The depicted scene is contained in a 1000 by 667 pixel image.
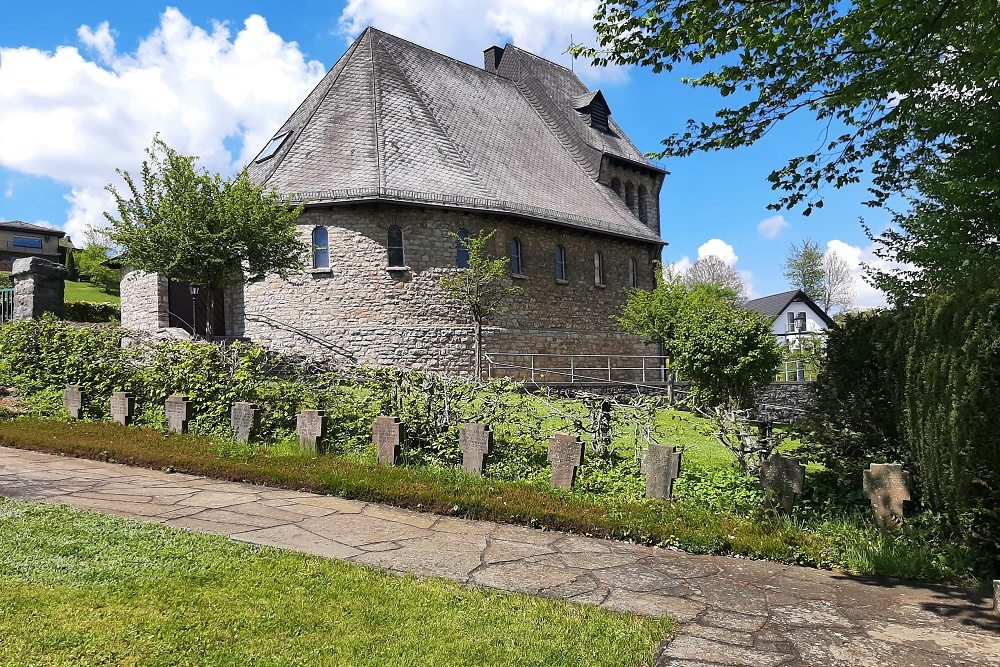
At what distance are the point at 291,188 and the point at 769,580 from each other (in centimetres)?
2121

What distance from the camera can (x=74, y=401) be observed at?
34.8ft

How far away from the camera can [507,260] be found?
23.7 m

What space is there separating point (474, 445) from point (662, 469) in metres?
1.93

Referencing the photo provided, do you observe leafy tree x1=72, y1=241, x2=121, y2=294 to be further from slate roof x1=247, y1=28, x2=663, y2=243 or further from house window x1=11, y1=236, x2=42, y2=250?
slate roof x1=247, y1=28, x2=663, y2=243

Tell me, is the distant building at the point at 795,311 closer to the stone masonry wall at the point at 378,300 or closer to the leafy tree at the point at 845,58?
the stone masonry wall at the point at 378,300

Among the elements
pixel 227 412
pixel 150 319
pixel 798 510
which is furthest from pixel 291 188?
pixel 798 510

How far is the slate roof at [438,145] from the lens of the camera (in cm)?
2328

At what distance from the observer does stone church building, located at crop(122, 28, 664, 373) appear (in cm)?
2266

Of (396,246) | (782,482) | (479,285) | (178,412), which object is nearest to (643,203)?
(479,285)

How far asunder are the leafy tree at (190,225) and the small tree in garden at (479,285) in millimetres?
6283

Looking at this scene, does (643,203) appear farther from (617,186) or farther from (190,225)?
(190,225)

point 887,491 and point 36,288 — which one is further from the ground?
point 36,288

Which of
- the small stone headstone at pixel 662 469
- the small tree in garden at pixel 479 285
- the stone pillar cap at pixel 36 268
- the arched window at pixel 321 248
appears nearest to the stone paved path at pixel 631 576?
the small stone headstone at pixel 662 469

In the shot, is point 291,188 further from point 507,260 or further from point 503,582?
point 503,582
